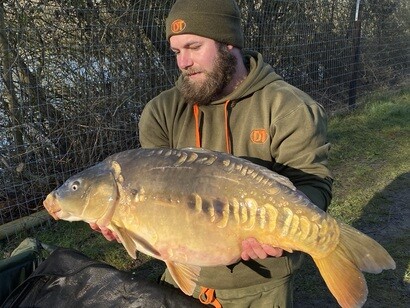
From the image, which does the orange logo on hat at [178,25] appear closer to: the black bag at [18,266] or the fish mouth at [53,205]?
the fish mouth at [53,205]

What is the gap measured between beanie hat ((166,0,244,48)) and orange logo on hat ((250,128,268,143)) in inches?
13.9

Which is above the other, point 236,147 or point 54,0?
point 54,0

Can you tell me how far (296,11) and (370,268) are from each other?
16.1 ft

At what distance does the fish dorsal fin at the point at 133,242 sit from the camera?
5.18ft

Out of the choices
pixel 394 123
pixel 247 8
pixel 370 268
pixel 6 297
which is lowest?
pixel 394 123

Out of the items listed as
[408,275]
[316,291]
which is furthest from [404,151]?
[316,291]

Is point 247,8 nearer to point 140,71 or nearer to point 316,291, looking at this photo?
point 140,71

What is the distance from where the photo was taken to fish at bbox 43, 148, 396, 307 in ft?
4.89

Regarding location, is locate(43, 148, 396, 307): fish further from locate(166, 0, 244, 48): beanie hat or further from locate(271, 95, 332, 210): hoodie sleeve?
locate(166, 0, 244, 48): beanie hat

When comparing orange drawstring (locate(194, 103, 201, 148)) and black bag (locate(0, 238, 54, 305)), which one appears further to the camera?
black bag (locate(0, 238, 54, 305))

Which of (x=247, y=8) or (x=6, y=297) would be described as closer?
(x=6, y=297)

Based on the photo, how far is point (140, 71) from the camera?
4.06 meters

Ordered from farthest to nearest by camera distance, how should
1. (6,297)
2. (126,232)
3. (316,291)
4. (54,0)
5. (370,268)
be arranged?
Result: (54,0)
(316,291)
(6,297)
(126,232)
(370,268)

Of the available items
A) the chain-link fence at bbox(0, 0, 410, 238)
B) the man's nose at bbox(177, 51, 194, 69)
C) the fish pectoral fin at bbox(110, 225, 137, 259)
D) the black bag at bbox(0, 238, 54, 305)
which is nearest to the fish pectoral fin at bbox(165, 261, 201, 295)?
the fish pectoral fin at bbox(110, 225, 137, 259)
